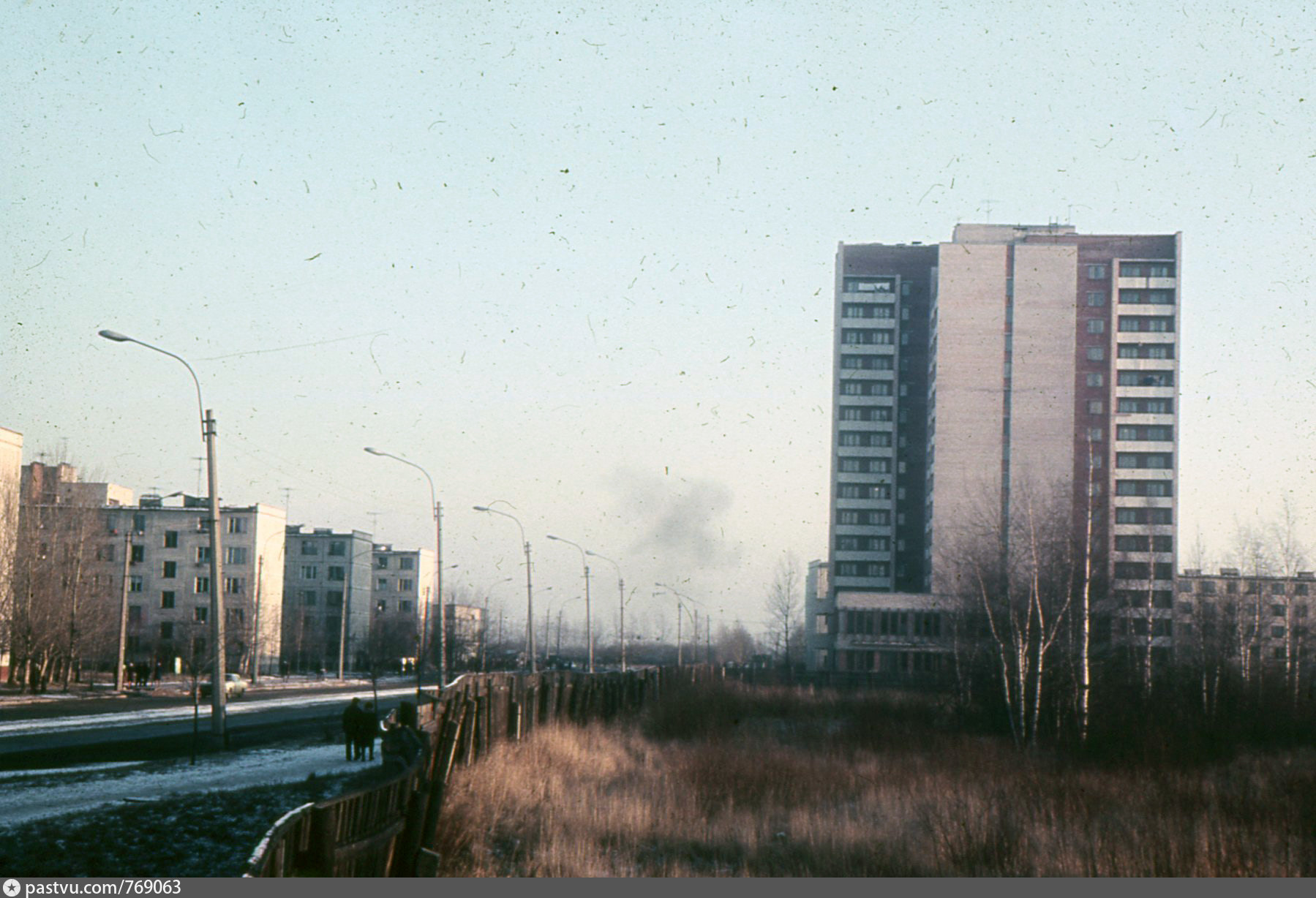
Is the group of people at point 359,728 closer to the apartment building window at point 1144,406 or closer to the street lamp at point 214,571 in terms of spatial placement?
the street lamp at point 214,571

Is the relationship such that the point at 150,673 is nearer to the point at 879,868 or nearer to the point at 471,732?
the point at 471,732

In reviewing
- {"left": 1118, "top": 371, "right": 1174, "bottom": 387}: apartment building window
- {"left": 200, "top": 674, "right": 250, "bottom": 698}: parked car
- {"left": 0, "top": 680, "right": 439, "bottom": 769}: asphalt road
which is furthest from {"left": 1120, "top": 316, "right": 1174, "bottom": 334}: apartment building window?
{"left": 200, "top": 674, "right": 250, "bottom": 698}: parked car

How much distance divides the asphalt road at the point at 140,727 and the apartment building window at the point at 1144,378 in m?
73.8

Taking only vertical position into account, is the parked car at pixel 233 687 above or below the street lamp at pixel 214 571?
below

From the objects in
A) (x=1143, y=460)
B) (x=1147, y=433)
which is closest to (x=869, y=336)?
(x=1147, y=433)

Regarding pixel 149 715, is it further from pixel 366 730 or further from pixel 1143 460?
pixel 1143 460

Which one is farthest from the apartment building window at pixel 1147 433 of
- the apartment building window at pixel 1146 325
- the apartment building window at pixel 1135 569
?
the apartment building window at pixel 1135 569

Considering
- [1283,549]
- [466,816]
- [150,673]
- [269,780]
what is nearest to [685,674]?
[1283,549]

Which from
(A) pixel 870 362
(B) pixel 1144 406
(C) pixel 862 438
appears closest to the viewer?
(B) pixel 1144 406

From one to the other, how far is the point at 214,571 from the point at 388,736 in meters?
18.7

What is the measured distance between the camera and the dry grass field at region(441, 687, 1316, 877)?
16.0 meters

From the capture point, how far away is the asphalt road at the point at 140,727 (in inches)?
949

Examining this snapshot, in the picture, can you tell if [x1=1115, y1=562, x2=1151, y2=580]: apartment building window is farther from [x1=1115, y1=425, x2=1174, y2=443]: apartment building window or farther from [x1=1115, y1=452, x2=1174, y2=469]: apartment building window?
[x1=1115, y1=425, x2=1174, y2=443]: apartment building window

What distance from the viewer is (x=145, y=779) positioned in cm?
1941
